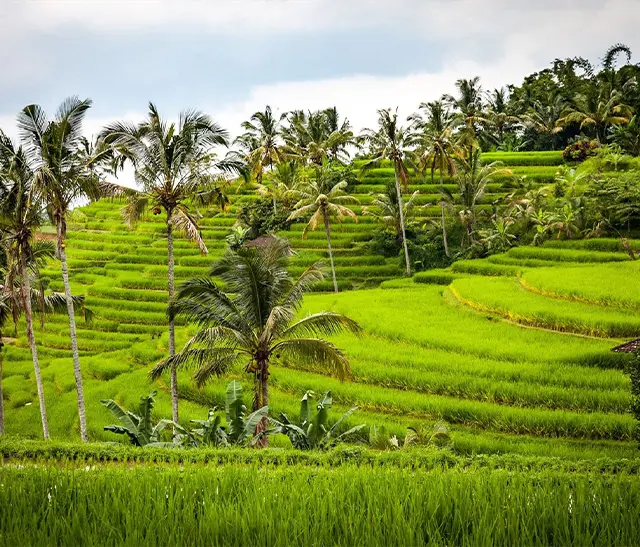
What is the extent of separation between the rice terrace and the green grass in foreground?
0.09 feet

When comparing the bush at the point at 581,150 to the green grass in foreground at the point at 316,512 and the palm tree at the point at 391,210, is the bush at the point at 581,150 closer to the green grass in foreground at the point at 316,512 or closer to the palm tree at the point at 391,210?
the palm tree at the point at 391,210

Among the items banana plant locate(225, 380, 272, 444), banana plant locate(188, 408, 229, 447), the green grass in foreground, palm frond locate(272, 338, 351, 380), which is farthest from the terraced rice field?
the green grass in foreground

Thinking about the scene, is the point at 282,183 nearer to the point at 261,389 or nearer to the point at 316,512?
the point at 261,389

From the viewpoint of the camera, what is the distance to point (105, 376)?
20391 mm

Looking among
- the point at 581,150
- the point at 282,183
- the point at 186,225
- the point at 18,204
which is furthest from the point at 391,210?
the point at 18,204

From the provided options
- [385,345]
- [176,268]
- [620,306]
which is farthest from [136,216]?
[176,268]

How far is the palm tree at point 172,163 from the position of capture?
13.0m

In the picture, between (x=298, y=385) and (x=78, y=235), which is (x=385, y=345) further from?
(x=78, y=235)

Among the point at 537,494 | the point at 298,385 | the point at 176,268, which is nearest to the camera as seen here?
the point at 537,494

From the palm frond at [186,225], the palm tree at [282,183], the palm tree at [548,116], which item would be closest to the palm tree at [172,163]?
the palm frond at [186,225]

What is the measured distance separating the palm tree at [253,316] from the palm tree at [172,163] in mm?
1898

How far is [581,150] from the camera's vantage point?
34250 millimetres

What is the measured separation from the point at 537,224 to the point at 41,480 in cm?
2339

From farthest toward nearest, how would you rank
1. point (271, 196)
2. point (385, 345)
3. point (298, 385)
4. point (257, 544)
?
point (271, 196) < point (385, 345) < point (298, 385) < point (257, 544)
